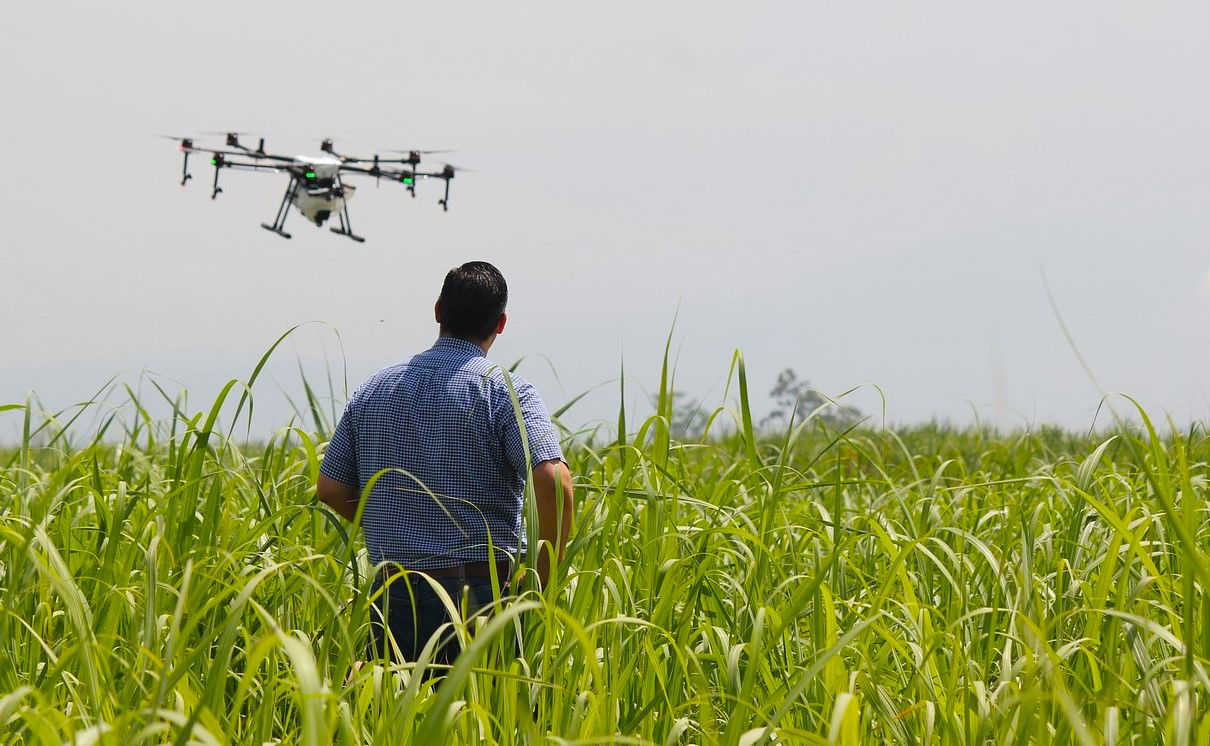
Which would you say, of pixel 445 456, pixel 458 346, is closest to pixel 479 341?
→ pixel 458 346

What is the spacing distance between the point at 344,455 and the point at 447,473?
1.34 feet

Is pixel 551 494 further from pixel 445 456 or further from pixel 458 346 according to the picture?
pixel 458 346

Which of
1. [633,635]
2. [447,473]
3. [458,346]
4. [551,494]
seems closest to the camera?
[633,635]

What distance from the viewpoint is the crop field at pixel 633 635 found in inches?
76.8

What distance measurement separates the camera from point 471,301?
3387mm

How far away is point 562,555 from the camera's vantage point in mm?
2840

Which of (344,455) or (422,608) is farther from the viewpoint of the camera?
(344,455)

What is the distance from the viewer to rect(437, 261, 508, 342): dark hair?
339 cm

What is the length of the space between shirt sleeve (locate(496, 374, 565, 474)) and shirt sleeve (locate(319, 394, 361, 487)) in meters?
0.53

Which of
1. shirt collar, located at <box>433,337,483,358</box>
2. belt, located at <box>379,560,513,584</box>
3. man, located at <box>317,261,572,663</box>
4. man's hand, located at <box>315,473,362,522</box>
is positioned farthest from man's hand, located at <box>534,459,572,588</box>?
man's hand, located at <box>315,473,362,522</box>

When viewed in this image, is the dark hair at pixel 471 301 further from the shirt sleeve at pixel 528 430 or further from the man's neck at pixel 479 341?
the shirt sleeve at pixel 528 430

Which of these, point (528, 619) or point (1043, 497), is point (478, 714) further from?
point (1043, 497)

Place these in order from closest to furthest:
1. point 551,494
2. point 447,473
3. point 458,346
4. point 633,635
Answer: point 633,635 < point 551,494 < point 447,473 < point 458,346

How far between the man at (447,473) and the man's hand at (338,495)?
0.11ft
